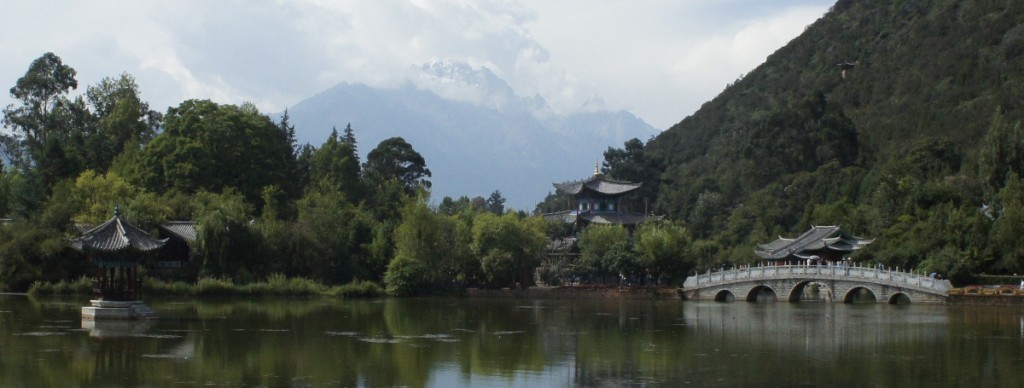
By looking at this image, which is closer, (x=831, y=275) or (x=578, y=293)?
(x=831, y=275)

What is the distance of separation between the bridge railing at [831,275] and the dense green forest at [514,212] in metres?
2.39

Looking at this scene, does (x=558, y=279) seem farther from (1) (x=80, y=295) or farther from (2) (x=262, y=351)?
(2) (x=262, y=351)

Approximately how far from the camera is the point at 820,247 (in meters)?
52.1

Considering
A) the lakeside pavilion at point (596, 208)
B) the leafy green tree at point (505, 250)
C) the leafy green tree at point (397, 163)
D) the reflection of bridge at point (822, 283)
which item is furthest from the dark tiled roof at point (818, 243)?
the leafy green tree at point (397, 163)

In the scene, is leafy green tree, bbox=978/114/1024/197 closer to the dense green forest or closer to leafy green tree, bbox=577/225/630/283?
the dense green forest

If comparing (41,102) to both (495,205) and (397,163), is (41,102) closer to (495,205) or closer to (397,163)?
(397,163)

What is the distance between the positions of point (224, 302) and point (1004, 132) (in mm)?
33384

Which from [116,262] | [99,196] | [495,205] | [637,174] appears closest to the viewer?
[116,262]

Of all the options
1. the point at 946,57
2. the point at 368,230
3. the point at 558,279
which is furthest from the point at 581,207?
the point at 946,57

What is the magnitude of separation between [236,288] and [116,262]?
1348 cm

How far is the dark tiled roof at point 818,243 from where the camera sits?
52.1 m

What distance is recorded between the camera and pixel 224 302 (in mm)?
38719

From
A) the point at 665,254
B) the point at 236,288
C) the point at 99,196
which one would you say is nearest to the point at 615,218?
the point at 665,254

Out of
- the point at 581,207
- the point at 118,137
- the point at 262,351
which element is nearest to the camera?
the point at 262,351
